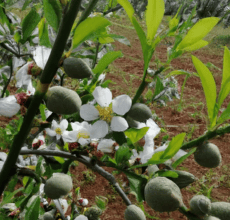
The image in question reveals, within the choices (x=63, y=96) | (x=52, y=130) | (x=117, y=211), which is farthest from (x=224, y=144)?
(x=63, y=96)

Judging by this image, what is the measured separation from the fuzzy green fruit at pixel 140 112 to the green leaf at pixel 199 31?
0.41 ft

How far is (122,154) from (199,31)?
25 centimetres

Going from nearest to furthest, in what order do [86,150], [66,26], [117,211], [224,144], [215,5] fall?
[66,26], [86,150], [215,5], [117,211], [224,144]

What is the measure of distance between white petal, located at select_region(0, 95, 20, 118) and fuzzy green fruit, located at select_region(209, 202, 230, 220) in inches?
15.6

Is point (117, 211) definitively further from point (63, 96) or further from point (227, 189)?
point (63, 96)

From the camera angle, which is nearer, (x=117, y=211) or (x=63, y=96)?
(x=63, y=96)

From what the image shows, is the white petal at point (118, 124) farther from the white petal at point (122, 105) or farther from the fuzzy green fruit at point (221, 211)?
the fuzzy green fruit at point (221, 211)

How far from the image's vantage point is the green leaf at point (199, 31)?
405mm

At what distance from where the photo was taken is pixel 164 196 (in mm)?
365

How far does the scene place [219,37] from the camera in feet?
19.1

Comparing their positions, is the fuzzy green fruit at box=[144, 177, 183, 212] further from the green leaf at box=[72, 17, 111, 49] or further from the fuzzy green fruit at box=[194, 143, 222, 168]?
the green leaf at box=[72, 17, 111, 49]

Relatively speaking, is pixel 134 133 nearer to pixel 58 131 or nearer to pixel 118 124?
pixel 118 124

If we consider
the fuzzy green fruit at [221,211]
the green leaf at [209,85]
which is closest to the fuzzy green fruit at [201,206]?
the fuzzy green fruit at [221,211]

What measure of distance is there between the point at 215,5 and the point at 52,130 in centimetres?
69
